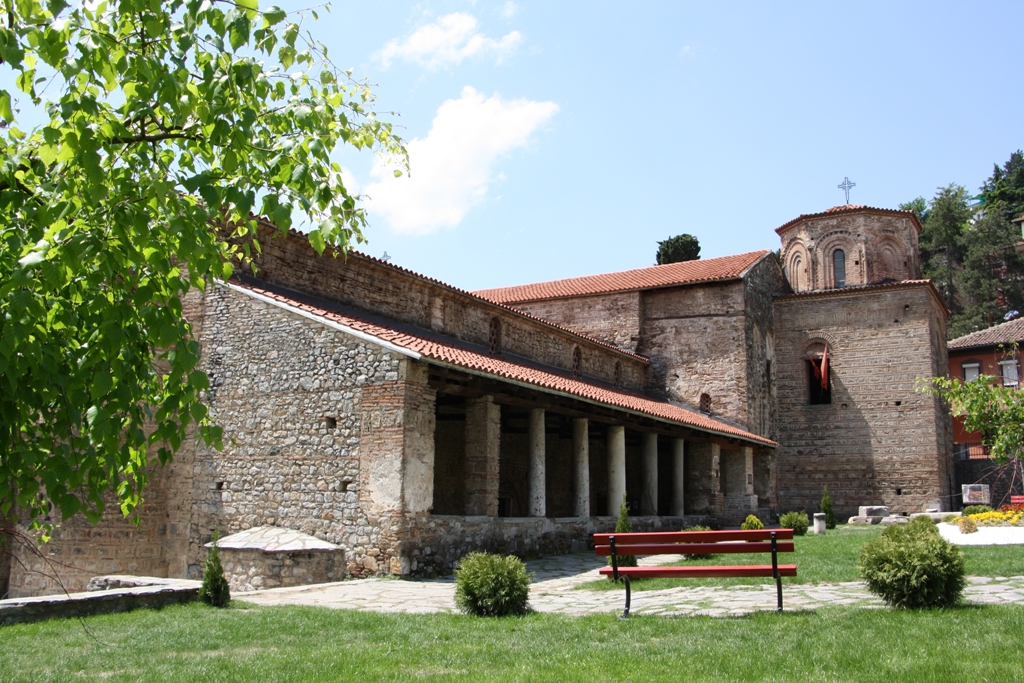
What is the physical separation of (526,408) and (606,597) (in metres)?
5.50

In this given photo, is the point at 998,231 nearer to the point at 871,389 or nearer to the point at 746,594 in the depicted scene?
the point at 871,389

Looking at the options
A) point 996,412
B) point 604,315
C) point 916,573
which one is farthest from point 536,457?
point 604,315

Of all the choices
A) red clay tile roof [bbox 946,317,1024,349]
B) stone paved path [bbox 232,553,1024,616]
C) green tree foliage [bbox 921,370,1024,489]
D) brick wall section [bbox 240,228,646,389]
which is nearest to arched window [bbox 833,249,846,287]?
red clay tile roof [bbox 946,317,1024,349]

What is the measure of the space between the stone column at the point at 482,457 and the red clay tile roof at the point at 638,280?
1290cm

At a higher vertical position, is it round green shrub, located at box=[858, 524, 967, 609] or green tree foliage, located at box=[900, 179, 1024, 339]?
green tree foliage, located at box=[900, 179, 1024, 339]

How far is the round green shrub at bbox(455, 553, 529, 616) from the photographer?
7.36 metres

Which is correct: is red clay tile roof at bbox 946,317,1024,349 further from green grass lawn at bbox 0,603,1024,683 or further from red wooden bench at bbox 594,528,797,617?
green grass lawn at bbox 0,603,1024,683

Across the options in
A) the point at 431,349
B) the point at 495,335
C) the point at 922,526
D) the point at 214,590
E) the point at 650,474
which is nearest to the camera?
the point at 214,590

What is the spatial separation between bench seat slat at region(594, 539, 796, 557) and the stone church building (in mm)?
3693

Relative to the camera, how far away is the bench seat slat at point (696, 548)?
7008 mm

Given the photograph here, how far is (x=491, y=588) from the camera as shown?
7363 millimetres

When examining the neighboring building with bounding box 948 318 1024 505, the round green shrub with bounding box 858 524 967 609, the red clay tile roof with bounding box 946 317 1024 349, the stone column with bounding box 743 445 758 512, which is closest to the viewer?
the round green shrub with bounding box 858 524 967 609

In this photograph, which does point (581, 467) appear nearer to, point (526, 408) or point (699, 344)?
point (526, 408)

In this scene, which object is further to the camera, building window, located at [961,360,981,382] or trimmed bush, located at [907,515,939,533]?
building window, located at [961,360,981,382]
